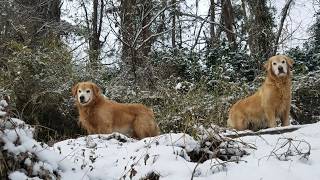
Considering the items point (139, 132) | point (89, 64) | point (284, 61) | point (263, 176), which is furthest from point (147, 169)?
point (89, 64)

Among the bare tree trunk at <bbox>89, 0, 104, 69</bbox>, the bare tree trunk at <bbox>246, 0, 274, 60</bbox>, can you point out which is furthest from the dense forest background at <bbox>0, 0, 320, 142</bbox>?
the bare tree trunk at <bbox>89, 0, 104, 69</bbox>

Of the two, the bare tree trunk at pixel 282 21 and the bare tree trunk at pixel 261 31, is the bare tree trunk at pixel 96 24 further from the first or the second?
the bare tree trunk at pixel 282 21

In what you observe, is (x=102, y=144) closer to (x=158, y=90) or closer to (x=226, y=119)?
(x=226, y=119)

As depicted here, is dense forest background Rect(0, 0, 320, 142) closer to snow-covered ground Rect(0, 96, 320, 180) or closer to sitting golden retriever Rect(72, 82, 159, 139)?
sitting golden retriever Rect(72, 82, 159, 139)

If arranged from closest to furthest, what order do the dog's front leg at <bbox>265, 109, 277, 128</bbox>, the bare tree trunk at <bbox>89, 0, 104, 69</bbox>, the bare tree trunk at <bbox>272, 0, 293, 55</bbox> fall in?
the dog's front leg at <bbox>265, 109, 277, 128</bbox> < the bare tree trunk at <bbox>272, 0, 293, 55</bbox> < the bare tree trunk at <bbox>89, 0, 104, 69</bbox>

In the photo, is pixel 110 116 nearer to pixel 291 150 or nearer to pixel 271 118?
pixel 271 118

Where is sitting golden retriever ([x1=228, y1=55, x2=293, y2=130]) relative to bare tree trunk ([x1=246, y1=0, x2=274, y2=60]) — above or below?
below

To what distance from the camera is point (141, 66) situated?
15.1 metres

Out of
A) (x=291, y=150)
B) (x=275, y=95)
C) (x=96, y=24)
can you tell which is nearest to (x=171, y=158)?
(x=291, y=150)

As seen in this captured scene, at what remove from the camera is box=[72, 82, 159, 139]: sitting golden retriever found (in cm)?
948

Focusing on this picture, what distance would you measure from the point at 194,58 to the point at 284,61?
7100 millimetres

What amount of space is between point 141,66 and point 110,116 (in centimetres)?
579

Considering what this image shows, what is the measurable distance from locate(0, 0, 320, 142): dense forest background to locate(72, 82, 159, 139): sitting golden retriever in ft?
2.30

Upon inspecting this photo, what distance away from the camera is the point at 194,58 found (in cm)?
1641
